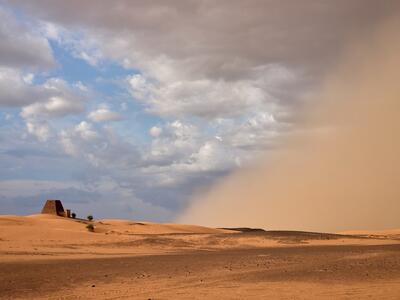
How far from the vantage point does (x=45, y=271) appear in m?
20.6

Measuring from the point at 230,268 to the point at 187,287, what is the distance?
6627 mm

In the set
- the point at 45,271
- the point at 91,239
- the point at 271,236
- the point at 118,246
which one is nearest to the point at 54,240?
the point at 91,239

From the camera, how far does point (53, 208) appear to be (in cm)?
7369

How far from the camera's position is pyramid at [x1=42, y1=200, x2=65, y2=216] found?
73.6 meters

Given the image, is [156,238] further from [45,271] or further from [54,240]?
[45,271]

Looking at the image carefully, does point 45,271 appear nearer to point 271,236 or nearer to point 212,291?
point 212,291

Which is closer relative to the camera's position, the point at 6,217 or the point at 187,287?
the point at 187,287

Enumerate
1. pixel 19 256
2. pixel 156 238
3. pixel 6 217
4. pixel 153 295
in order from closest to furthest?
pixel 153 295, pixel 19 256, pixel 156 238, pixel 6 217

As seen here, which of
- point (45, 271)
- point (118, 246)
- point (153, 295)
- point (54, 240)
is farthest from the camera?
point (54, 240)

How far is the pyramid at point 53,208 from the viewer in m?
73.6

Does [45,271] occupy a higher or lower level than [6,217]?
lower

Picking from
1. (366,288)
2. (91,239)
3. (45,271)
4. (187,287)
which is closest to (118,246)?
(91,239)

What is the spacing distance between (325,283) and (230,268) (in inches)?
253

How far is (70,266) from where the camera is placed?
2289 centimetres
